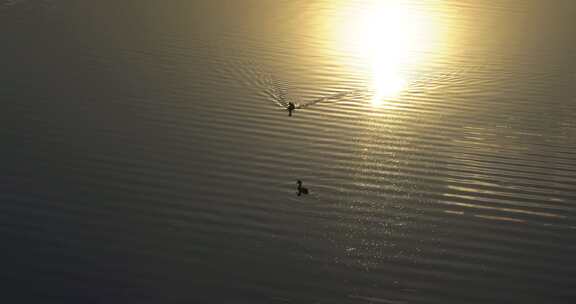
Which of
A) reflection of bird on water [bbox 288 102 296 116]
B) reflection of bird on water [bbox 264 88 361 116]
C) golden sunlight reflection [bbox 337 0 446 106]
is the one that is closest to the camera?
reflection of bird on water [bbox 288 102 296 116]

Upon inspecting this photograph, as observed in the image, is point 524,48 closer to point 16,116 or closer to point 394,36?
point 394,36

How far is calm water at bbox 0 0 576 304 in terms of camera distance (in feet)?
15.9

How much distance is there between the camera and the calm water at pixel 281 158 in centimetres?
486

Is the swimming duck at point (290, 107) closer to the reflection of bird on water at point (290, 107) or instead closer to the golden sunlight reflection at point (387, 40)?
the reflection of bird on water at point (290, 107)

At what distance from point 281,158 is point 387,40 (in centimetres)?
387

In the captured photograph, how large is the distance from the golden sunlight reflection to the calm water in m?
0.05

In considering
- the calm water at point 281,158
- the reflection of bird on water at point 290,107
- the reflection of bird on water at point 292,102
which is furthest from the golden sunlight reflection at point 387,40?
the reflection of bird on water at point 290,107

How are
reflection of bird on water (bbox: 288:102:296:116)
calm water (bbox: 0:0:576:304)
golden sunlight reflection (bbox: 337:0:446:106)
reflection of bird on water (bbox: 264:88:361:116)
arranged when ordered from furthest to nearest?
golden sunlight reflection (bbox: 337:0:446:106) < reflection of bird on water (bbox: 264:88:361:116) < reflection of bird on water (bbox: 288:102:296:116) < calm water (bbox: 0:0:576:304)

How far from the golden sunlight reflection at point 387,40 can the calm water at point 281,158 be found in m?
0.05

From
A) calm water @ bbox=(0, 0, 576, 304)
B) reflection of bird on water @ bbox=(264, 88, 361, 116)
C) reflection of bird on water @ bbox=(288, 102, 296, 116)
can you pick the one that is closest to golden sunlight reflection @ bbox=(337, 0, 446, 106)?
calm water @ bbox=(0, 0, 576, 304)

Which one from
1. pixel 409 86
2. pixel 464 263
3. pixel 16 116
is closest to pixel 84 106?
pixel 16 116

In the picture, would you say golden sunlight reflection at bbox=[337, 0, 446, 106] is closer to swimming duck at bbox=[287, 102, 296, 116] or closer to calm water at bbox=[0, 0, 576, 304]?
calm water at bbox=[0, 0, 576, 304]

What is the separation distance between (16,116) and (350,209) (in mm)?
3600

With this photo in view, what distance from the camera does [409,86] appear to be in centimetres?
804
